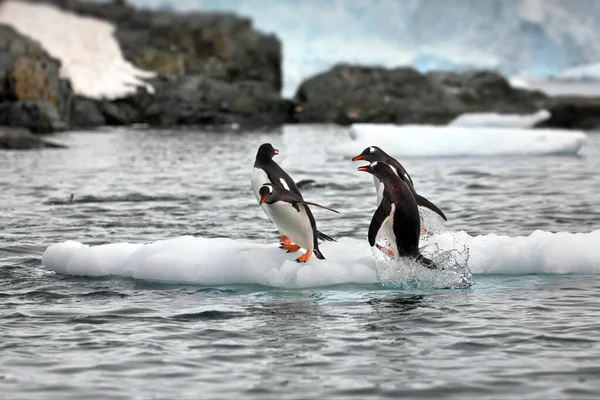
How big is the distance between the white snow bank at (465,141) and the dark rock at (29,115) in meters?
12.0

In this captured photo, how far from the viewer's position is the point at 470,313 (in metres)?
7.52

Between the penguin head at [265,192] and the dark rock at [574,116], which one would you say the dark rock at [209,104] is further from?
the penguin head at [265,192]

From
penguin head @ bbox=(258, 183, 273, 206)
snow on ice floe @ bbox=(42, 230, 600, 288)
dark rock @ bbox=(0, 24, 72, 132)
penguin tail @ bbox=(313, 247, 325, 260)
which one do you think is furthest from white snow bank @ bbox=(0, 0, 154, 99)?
penguin tail @ bbox=(313, 247, 325, 260)

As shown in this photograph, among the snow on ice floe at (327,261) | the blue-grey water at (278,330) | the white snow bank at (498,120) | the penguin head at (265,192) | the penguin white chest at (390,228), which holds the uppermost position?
the white snow bank at (498,120)

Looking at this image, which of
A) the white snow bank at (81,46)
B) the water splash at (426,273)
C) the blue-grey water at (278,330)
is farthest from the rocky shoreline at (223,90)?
the water splash at (426,273)

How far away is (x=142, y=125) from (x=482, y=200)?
2913cm

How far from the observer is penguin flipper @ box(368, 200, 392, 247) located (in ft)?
27.9

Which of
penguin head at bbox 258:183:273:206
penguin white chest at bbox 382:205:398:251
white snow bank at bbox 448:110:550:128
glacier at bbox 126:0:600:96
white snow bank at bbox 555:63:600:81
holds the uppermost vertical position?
glacier at bbox 126:0:600:96

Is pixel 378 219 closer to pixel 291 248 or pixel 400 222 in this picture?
pixel 400 222

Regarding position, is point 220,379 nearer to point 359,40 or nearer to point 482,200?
point 482,200

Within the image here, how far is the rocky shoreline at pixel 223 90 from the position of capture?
37344 mm

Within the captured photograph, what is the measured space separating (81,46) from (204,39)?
28.5 feet

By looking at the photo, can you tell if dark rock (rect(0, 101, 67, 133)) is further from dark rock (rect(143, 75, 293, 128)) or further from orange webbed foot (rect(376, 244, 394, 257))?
orange webbed foot (rect(376, 244, 394, 257))

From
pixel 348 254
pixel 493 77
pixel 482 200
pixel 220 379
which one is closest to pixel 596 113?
pixel 493 77
